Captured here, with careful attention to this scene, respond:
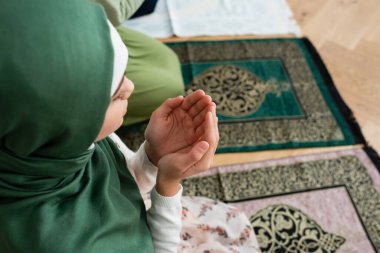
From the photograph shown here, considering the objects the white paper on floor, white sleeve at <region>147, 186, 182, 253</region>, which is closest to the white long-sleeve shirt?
white sleeve at <region>147, 186, 182, 253</region>

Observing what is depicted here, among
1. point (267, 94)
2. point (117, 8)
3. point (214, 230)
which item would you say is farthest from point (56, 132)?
point (267, 94)

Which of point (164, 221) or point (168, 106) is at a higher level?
point (168, 106)

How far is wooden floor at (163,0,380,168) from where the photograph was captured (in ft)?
4.74

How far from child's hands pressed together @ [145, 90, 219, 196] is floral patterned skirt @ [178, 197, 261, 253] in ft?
0.71

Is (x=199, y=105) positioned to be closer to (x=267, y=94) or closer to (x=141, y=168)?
(x=141, y=168)

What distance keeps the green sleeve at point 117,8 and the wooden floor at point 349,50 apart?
23.5 inches

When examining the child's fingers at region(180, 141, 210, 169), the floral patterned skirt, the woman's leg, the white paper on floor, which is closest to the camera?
the child's fingers at region(180, 141, 210, 169)

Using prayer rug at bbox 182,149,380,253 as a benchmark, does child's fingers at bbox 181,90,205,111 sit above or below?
above

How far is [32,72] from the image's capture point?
464 millimetres

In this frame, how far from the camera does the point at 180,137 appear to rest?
799 millimetres

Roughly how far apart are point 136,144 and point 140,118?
104 mm

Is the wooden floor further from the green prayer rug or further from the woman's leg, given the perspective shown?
the woman's leg

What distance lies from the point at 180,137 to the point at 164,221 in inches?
7.0

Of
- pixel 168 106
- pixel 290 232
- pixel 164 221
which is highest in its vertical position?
pixel 168 106
